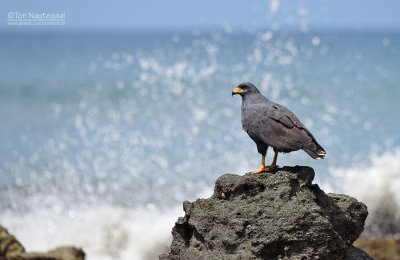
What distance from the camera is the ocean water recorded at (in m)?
10.3

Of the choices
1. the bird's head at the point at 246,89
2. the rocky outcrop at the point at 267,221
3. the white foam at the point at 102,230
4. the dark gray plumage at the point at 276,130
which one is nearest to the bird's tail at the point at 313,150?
the dark gray plumage at the point at 276,130

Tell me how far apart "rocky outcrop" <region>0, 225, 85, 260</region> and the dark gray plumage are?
5.07 ft

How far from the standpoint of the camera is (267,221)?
4.22m

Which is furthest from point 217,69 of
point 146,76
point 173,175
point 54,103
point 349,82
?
point 173,175

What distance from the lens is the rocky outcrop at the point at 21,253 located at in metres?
3.93

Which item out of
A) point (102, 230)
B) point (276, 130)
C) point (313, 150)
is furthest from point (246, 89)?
point (102, 230)

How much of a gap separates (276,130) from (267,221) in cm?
73

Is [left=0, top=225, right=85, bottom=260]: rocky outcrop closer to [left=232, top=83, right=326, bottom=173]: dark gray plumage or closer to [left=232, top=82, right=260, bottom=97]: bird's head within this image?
[left=232, top=83, right=326, bottom=173]: dark gray plumage

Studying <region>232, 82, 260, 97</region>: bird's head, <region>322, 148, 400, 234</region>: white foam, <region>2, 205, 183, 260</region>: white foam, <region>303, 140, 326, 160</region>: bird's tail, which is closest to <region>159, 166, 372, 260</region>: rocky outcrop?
<region>303, 140, 326, 160</region>: bird's tail

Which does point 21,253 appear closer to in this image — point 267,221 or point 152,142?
point 267,221

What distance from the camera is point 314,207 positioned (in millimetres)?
4227

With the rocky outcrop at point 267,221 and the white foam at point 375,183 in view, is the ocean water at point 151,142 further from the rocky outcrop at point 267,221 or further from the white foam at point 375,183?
the rocky outcrop at point 267,221

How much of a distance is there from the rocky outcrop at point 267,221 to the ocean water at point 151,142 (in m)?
4.19

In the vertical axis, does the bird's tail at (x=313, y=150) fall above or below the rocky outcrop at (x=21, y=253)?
above
